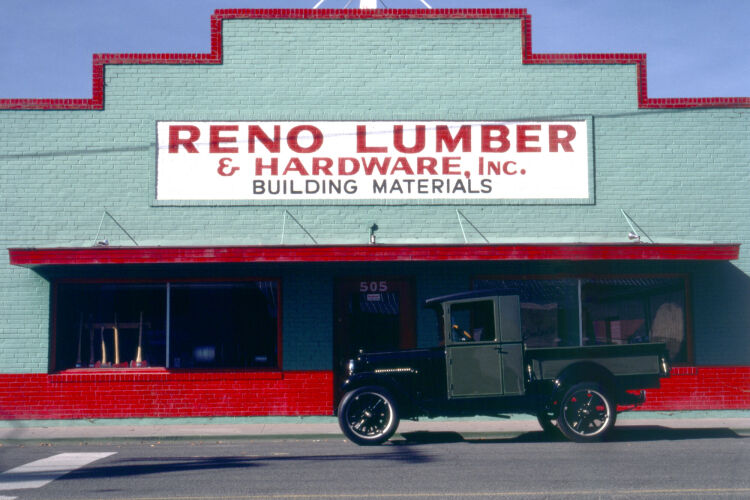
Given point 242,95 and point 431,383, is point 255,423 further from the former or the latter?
point 242,95

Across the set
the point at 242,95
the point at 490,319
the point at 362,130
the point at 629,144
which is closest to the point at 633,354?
the point at 490,319

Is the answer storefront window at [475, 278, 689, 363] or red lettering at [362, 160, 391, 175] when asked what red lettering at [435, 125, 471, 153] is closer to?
red lettering at [362, 160, 391, 175]

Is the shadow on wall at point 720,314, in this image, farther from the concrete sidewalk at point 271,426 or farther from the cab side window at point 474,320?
the cab side window at point 474,320

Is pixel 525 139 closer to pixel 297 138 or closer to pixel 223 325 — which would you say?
pixel 297 138

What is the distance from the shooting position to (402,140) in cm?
1509

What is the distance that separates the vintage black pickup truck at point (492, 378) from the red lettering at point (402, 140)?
4.39m

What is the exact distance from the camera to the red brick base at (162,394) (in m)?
14.2

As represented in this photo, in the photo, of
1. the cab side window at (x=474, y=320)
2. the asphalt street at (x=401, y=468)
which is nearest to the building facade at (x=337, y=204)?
the asphalt street at (x=401, y=468)

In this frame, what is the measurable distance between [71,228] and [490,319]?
26.2 feet

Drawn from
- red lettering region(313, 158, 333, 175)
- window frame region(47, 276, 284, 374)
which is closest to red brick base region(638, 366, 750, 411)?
window frame region(47, 276, 284, 374)

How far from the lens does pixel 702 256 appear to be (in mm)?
13797

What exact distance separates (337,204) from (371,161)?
103 centimetres

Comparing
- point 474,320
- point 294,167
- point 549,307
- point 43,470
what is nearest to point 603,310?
point 549,307

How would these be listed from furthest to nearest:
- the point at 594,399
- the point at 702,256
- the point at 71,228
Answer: the point at 71,228 → the point at 702,256 → the point at 594,399
